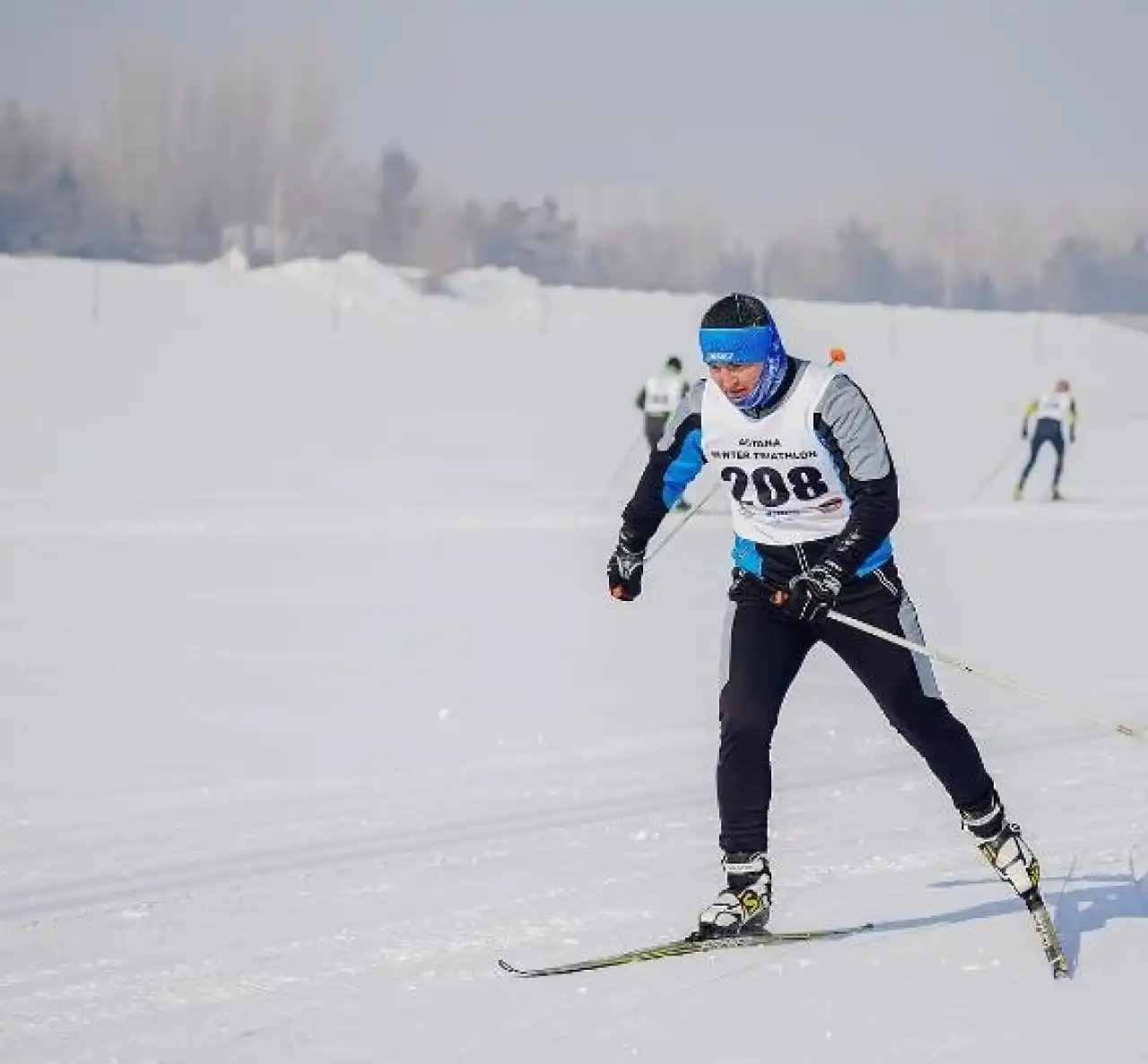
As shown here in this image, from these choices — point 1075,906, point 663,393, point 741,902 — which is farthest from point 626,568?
point 663,393

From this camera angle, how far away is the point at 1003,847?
443 cm

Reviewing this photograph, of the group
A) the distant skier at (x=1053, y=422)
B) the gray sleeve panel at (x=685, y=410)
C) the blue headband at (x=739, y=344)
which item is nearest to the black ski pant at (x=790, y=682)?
the gray sleeve panel at (x=685, y=410)

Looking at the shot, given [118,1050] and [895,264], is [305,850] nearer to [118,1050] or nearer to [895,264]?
[118,1050]

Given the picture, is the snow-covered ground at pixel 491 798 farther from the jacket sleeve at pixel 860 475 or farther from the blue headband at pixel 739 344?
the blue headband at pixel 739 344

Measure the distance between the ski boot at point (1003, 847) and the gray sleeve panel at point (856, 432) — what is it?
0.82 m

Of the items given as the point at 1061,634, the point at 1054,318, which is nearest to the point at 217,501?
the point at 1061,634

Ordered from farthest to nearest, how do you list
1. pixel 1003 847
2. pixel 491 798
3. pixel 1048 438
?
pixel 1048 438 < pixel 491 798 < pixel 1003 847

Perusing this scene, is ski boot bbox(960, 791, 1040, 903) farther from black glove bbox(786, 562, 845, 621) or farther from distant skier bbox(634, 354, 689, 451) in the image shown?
distant skier bbox(634, 354, 689, 451)

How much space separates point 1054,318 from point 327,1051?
53300 millimetres

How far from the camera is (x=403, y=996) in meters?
4.10

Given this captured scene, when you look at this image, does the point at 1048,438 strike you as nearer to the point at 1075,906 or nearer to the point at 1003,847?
the point at 1075,906

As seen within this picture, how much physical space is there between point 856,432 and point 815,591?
37 centimetres

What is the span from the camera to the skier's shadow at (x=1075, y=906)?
4.60m

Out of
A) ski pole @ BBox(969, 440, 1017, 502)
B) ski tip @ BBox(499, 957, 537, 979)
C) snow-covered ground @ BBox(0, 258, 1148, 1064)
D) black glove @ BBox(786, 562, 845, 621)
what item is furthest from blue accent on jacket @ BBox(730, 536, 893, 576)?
ski pole @ BBox(969, 440, 1017, 502)
